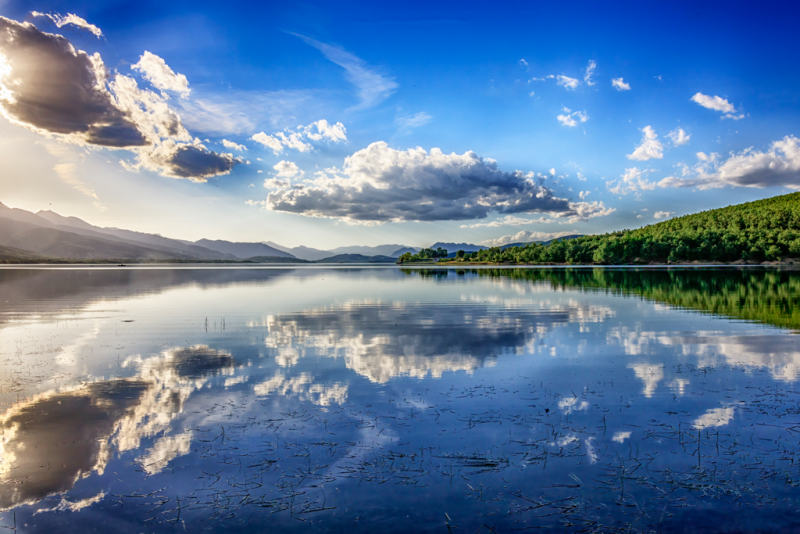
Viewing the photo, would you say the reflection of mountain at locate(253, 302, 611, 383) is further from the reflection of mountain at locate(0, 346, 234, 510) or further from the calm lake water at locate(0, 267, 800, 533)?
the reflection of mountain at locate(0, 346, 234, 510)

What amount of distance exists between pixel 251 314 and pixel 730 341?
106 feet

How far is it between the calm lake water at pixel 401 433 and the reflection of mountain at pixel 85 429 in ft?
0.21

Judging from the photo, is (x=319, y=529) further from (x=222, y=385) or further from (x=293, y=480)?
(x=222, y=385)

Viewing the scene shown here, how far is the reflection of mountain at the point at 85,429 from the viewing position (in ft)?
30.0

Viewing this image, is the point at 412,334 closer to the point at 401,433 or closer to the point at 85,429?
the point at 401,433

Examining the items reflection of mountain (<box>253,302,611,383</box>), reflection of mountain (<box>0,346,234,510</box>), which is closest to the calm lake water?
reflection of mountain (<box>0,346,234,510</box>)

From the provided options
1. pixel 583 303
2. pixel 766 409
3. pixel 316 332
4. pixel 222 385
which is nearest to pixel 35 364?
pixel 222 385

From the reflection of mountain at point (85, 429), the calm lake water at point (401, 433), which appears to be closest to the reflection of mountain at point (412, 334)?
the calm lake water at point (401, 433)

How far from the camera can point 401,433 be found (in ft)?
36.2

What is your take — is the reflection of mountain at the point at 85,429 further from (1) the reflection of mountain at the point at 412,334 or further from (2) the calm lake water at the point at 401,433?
(1) the reflection of mountain at the point at 412,334

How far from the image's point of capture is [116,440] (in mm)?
10930

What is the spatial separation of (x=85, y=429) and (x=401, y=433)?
8553mm

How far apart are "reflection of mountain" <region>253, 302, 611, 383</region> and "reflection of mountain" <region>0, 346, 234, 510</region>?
17.0 feet

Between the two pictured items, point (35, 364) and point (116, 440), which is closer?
point (116, 440)
